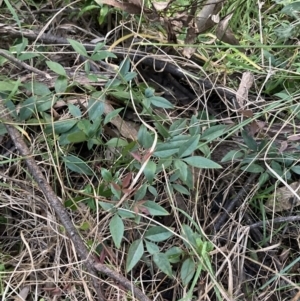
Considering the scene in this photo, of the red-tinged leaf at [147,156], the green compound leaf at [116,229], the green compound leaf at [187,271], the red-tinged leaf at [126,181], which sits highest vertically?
the red-tinged leaf at [147,156]

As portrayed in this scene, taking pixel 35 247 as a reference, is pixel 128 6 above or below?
above

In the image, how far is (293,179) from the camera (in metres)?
1.11

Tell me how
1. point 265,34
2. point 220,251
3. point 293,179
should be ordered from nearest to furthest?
1. point 220,251
2. point 293,179
3. point 265,34

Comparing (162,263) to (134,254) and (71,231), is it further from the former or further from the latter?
(71,231)

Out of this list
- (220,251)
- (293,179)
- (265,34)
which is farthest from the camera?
(265,34)

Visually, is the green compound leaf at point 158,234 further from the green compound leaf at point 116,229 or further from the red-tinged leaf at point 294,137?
the red-tinged leaf at point 294,137

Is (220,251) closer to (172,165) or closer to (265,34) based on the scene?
(172,165)

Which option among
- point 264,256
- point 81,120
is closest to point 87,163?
point 81,120

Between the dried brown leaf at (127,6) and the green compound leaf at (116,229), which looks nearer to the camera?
the green compound leaf at (116,229)

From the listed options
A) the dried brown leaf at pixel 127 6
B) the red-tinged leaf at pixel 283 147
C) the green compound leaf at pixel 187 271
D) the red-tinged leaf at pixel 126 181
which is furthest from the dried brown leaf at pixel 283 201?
the dried brown leaf at pixel 127 6

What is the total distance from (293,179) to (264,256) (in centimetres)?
20

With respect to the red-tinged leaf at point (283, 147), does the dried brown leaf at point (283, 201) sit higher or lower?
lower

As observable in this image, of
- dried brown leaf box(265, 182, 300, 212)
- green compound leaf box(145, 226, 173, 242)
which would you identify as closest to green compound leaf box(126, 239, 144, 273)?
green compound leaf box(145, 226, 173, 242)

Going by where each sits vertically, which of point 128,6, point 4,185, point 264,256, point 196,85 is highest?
point 128,6
